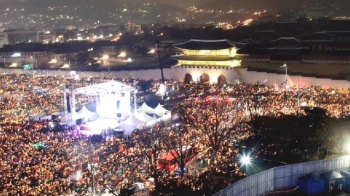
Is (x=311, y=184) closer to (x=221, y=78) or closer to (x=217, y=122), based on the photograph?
(x=217, y=122)

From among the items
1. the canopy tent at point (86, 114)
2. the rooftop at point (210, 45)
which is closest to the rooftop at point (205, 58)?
the rooftop at point (210, 45)

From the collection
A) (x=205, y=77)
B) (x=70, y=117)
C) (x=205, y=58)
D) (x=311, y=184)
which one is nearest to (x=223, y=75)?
(x=205, y=77)

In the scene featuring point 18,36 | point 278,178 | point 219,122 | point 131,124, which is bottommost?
point 278,178

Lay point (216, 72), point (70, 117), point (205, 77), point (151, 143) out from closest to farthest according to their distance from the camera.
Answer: point (151, 143), point (70, 117), point (216, 72), point (205, 77)

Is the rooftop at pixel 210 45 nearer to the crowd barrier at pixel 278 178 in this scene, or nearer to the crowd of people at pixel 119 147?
the crowd of people at pixel 119 147

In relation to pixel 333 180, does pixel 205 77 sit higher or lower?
higher

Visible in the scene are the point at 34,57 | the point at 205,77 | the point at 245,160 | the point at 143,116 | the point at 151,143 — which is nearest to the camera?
the point at 245,160
